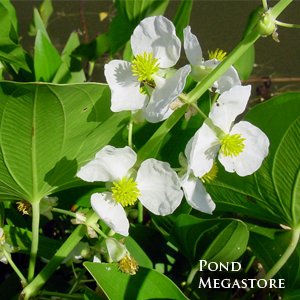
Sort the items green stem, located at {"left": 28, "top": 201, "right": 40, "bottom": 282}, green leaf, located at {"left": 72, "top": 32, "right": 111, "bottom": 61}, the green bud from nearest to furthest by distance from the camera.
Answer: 1. the green bud
2. green stem, located at {"left": 28, "top": 201, "right": 40, "bottom": 282}
3. green leaf, located at {"left": 72, "top": 32, "right": 111, "bottom": 61}

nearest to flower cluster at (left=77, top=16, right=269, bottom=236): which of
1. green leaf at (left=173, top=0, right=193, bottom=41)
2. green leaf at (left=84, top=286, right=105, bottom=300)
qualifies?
green leaf at (left=84, top=286, right=105, bottom=300)

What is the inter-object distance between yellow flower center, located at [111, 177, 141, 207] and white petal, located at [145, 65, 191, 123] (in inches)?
3.7

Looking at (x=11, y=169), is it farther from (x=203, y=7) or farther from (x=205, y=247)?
(x=203, y=7)

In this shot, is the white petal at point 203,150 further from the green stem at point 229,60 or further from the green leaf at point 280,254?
the green leaf at point 280,254

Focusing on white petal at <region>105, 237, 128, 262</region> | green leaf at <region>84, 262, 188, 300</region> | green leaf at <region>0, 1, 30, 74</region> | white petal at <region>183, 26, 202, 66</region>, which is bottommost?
green leaf at <region>84, 262, 188, 300</region>

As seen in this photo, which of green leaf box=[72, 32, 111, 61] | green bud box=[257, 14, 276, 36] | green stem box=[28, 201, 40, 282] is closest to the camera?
green bud box=[257, 14, 276, 36]

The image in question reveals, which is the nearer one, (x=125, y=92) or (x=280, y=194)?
(x=125, y=92)

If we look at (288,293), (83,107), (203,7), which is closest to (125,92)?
(83,107)

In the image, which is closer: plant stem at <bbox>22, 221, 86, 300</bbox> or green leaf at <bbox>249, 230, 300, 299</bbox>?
plant stem at <bbox>22, 221, 86, 300</bbox>

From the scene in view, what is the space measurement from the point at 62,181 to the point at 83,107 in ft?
0.44

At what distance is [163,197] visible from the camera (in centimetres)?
47

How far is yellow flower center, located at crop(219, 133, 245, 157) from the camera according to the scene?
1.53 ft

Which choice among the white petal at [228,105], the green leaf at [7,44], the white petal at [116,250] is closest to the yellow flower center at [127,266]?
the white petal at [116,250]

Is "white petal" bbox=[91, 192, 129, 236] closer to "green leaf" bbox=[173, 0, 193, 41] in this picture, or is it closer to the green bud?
the green bud
